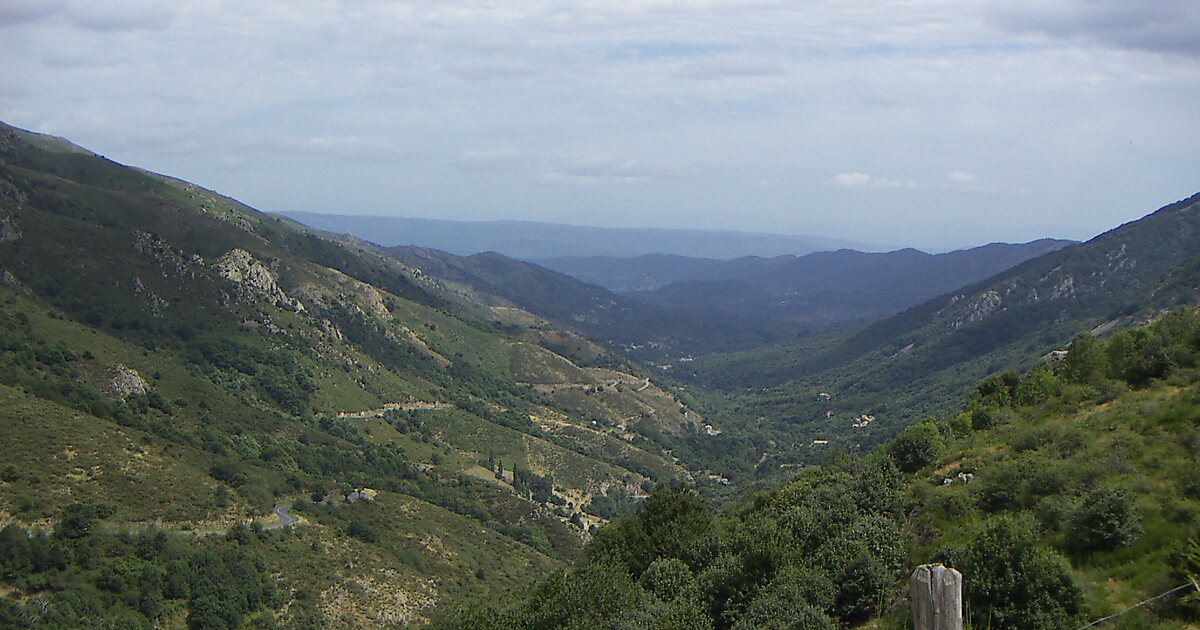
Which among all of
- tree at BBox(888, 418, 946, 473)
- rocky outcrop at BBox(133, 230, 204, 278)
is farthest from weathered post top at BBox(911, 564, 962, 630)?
rocky outcrop at BBox(133, 230, 204, 278)

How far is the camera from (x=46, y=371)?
236 ft

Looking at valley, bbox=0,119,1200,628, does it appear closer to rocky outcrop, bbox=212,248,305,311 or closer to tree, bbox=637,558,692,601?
tree, bbox=637,558,692,601

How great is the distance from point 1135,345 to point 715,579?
1755 centimetres

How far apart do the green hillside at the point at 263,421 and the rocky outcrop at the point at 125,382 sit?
23 centimetres

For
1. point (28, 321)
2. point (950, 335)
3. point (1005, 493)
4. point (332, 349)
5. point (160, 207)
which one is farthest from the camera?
point (950, 335)

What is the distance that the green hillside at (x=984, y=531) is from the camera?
42.2 feet

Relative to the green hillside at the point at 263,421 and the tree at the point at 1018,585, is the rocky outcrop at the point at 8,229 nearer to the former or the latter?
the green hillside at the point at 263,421

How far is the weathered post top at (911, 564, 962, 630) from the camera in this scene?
646 centimetres

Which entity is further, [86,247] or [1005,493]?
[86,247]

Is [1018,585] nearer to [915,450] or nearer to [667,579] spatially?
[667,579]

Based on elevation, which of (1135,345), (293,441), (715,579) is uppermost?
(1135,345)

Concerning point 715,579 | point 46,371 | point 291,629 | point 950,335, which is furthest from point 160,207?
point 950,335

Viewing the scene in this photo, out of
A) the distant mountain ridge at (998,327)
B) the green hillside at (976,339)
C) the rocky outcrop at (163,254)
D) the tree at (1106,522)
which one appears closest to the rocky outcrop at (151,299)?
the rocky outcrop at (163,254)

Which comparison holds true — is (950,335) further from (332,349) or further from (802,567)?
(802,567)
